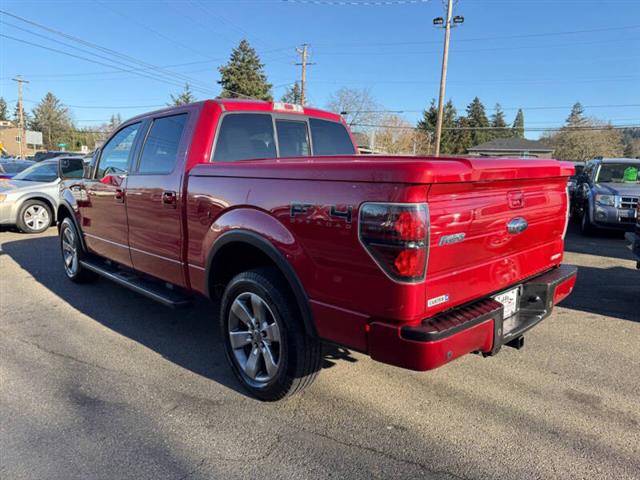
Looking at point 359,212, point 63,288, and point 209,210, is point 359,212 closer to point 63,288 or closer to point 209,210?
point 209,210

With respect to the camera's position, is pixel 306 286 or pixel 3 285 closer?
pixel 306 286

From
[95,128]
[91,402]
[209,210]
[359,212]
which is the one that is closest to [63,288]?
[91,402]

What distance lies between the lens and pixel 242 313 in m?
3.23

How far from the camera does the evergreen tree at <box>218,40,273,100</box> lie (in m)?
50.9

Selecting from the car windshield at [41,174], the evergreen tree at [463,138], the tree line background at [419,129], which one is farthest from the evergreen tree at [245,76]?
the car windshield at [41,174]

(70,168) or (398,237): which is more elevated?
(70,168)

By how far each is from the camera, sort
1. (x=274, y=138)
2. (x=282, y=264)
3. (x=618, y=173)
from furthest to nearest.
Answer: (x=618, y=173) < (x=274, y=138) < (x=282, y=264)

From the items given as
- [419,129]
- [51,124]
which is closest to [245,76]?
[419,129]

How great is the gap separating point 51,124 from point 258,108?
341ft

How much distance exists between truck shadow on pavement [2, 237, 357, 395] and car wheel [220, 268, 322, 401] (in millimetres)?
253

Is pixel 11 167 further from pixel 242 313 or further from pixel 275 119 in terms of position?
pixel 242 313

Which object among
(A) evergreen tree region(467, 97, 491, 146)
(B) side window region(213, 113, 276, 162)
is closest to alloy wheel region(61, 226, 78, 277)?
(B) side window region(213, 113, 276, 162)

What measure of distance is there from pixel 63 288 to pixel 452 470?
5.47 meters

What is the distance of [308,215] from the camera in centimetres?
258
